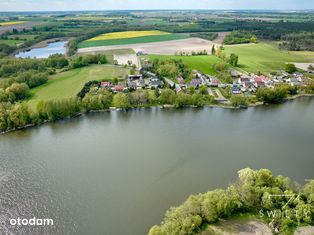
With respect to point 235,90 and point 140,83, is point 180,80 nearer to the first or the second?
point 140,83

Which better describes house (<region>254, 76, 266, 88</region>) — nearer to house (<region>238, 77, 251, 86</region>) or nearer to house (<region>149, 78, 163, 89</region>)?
house (<region>238, 77, 251, 86</region>)

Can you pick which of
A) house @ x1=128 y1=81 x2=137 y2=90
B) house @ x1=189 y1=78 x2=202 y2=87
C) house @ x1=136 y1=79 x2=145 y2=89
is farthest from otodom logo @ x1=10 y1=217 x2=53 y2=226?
house @ x1=189 y1=78 x2=202 y2=87

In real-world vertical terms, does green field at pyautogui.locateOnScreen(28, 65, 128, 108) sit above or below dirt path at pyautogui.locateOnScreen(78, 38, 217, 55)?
below

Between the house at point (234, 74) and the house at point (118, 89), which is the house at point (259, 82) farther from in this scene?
the house at point (118, 89)

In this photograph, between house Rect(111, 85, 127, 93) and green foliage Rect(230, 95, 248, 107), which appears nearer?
green foliage Rect(230, 95, 248, 107)

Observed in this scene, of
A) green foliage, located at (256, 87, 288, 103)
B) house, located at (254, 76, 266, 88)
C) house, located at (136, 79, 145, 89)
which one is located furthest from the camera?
house, located at (254, 76, 266, 88)

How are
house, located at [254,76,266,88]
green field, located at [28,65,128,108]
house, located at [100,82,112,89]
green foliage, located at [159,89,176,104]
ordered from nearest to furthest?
1. green foliage, located at [159,89,176,104]
2. green field, located at [28,65,128,108]
3. house, located at [100,82,112,89]
4. house, located at [254,76,266,88]

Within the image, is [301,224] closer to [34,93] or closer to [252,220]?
[252,220]
